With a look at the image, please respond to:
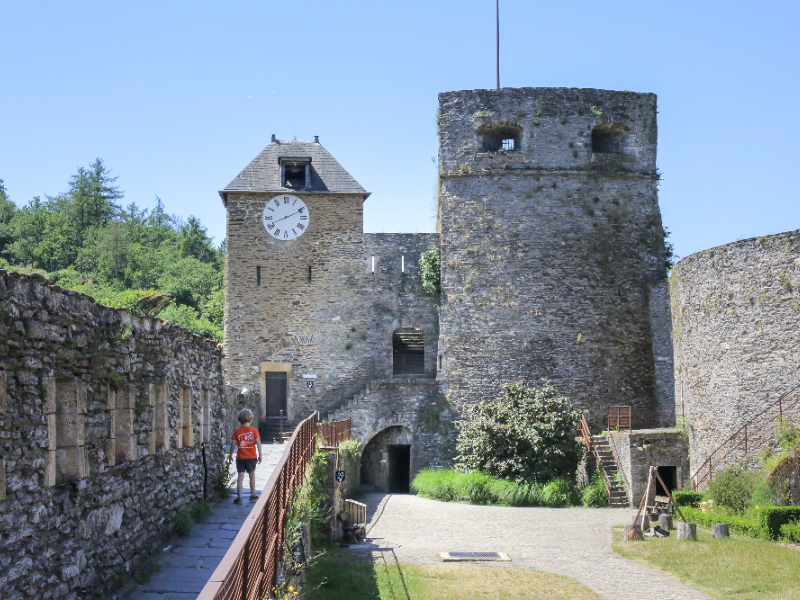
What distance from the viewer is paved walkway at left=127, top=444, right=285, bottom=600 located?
813 cm

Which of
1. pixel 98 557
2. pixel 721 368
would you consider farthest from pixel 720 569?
pixel 98 557

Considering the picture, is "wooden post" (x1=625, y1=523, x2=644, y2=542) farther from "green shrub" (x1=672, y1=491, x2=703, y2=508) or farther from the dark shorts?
the dark shorts

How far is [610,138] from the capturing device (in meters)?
26.6

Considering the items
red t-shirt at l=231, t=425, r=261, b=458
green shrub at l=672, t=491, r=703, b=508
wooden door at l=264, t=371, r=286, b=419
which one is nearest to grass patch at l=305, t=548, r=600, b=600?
red t-shirt at l=231, t=425, r=261, b=458

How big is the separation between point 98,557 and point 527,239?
748 inches

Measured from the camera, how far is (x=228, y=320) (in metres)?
26.1

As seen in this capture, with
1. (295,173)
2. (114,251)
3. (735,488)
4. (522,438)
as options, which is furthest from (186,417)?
(114,251)

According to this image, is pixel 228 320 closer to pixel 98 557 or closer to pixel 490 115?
pixel 490 115

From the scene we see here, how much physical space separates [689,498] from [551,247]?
28.2ft

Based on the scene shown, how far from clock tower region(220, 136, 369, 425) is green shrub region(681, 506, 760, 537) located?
11.0 meters

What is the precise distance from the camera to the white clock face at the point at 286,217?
26.3 m

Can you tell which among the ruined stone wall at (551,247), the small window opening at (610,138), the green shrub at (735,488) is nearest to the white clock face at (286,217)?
the ruined stone wall at (551,247)

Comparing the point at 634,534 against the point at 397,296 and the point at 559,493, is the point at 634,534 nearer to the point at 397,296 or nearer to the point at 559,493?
the point at 559,493

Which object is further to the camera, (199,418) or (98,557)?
(199,418)
